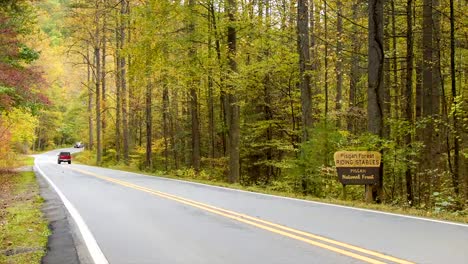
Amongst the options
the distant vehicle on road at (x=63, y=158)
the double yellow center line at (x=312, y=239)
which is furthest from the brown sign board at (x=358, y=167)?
the distant vehicle on road at (x=63, y=158)

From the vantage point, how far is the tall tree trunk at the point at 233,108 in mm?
19781

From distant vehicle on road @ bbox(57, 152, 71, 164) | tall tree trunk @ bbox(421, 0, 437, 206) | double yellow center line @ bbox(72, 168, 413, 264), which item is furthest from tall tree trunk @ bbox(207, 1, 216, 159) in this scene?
distant vehicle on road @ bbox(57, 152, 71, 164)

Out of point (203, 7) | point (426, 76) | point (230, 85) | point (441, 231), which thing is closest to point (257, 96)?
point (230, 85)

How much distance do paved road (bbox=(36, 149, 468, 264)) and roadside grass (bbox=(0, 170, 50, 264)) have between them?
80cm

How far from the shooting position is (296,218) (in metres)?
8.68

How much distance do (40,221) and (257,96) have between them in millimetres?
14828

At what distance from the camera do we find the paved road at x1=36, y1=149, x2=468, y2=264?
5789 millimetres

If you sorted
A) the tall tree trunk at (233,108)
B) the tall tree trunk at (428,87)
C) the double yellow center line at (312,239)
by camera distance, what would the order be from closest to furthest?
the double yellow center line at (312,239)
the tall tree trunk at (428,87)
the tall tree trunk at (233,108)

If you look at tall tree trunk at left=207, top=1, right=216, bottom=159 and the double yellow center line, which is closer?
the double yellow center line

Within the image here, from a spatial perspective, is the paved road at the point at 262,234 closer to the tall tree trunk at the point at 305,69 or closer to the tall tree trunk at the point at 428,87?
the tall tree trunk at the point at 428,87

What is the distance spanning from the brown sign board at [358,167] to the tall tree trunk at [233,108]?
851 cm

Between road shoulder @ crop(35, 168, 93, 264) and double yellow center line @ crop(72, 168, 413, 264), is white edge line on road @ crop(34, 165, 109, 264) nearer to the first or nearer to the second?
road shoulder @ crop(35, 168, 93, 264)

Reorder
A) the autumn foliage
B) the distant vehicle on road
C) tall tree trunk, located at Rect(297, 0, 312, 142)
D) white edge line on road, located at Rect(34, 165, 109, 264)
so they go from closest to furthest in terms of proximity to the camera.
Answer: white edge line on road, located at Rect(34, 165, 109, 264)
tall tree trunk, located at Rect(297, 0, 312, 142)
the autumn foliage
the distant vehicle on road

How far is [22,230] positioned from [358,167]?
26.3 ft
